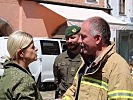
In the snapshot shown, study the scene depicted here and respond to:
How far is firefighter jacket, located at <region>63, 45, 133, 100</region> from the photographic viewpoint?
11.0ft

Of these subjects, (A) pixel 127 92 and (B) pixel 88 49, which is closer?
(A) pixel 127 92

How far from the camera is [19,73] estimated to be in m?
3.79

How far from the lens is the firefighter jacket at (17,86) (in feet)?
12.1

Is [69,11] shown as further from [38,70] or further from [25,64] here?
[25,64]

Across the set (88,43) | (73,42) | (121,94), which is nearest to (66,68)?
(73,42)

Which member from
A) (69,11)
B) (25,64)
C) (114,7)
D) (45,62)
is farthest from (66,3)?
(25,64)

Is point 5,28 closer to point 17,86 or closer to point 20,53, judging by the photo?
point 20,53

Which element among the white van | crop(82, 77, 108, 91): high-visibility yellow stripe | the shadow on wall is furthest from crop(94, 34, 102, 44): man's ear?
the shadow on wall

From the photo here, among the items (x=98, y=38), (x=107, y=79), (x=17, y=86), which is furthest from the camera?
(x=17, y=86)

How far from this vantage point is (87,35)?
143 inches

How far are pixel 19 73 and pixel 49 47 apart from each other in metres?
13.1

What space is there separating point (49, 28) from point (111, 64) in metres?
21.4

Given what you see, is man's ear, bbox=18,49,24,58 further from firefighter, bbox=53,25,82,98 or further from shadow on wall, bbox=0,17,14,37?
shadow on wall, bbox=0,17,14,37

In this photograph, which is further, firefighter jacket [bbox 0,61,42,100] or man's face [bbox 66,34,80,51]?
man's face [bbox 66,34,80,51]
